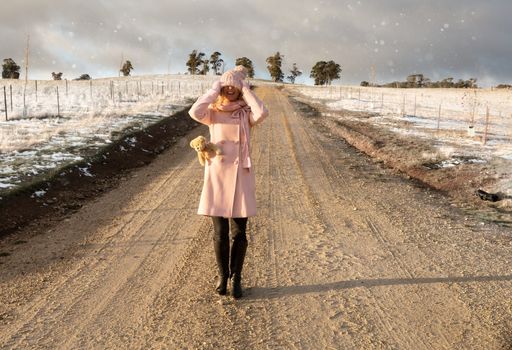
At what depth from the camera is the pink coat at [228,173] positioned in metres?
4.55

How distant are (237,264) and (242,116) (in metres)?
1.51

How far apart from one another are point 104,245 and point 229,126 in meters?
2.71

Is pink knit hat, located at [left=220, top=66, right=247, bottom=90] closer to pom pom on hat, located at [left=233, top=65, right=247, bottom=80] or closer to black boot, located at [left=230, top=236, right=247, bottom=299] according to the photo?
pom pom on hat, located at [left=233, top=65, right=247, bottom=80]

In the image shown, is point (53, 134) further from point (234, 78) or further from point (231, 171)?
point (234, 78)

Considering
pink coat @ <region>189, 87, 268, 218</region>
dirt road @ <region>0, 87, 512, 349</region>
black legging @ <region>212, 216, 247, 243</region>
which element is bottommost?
dirt road @ <region>0, 87, 512, 349</region>

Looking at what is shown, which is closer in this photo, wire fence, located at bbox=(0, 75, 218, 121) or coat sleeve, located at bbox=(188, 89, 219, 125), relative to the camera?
coat sleeve, located at bbox=(188, 89, 219, 125)

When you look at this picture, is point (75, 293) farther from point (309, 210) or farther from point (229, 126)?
point (309, 210)

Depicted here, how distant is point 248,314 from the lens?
4.27 m

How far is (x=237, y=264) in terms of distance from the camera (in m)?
4.68

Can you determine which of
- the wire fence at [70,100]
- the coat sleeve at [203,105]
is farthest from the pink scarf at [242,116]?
the wire fence at [70,100]

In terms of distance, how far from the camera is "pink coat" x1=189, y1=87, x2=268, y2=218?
4.55 metres

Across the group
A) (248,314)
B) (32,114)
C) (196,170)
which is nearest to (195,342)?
(248,314)

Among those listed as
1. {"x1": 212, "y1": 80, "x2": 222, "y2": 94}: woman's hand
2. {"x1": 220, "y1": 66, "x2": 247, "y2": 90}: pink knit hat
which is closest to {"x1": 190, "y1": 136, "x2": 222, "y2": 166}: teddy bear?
{"x1": 212, "y1": 80, "x2": 222, "y2": 94}: woman's hand

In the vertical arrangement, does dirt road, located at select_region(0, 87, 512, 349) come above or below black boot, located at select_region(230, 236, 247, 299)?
below
